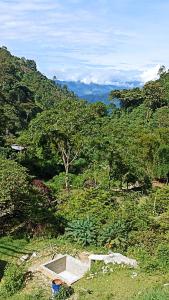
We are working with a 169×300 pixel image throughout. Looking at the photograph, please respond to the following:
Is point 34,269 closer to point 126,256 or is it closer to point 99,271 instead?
point 99,271

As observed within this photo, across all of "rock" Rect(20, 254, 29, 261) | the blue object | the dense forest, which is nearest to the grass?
"rock" Rect(20, 254, 29, 261)

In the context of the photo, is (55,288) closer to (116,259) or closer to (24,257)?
(116,259)

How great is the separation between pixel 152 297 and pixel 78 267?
12.0 ft

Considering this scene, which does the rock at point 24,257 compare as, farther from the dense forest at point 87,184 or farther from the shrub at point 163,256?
the shrub at point 163,256

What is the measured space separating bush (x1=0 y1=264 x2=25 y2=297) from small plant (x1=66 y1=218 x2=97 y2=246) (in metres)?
2.51

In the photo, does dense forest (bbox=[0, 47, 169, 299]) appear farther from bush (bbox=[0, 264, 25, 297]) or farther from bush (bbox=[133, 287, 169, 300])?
bush (bbox=[0, 264, 25, 297])

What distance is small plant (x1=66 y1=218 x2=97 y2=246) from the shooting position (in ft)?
42.9

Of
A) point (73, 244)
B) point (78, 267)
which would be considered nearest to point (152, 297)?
point (78, 267)

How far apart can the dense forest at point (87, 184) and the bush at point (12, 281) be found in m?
2.55

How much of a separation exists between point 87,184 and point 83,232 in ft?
27.8

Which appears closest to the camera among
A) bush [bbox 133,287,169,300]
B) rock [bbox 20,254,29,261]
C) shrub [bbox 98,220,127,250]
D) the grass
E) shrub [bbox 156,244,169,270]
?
bush [bbox 133,287,169,300]

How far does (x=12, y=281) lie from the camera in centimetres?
1072

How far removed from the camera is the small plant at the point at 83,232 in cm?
1308

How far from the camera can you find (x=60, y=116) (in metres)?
20.3
